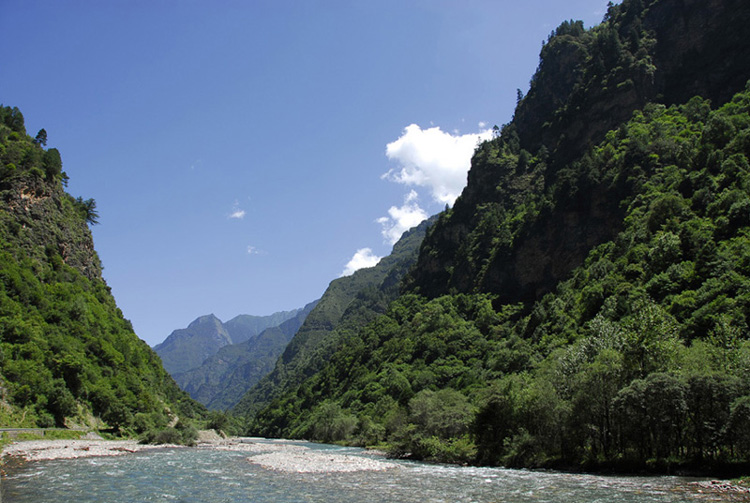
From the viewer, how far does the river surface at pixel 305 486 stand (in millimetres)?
30750

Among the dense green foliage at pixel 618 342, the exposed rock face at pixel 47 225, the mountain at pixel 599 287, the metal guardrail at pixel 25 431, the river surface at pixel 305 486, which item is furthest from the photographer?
the exposed rock face at pixel 47 225

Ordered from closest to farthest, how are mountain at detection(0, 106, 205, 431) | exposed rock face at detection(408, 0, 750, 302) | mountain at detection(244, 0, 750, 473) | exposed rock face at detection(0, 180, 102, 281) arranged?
1. mountain at detection(244, 0, 750, 473)
2. mountain at detection(0, 106, 205, 431)
3. exposed rock face at detection(0, 180, 102, 281)
4. exposed rock face at detection(408, 0, 750, 302)

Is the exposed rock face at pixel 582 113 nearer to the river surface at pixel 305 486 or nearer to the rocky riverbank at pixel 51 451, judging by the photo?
the river surface at pixel 305 486

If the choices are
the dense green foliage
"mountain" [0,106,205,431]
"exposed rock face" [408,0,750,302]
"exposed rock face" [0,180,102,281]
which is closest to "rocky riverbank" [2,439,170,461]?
"mountain" [0,106,205,431]

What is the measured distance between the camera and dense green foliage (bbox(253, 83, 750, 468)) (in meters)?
42.6

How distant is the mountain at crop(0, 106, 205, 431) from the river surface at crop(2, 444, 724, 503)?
32217 mm

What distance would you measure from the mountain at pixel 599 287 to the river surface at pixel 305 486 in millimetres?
7214

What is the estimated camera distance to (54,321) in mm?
88125

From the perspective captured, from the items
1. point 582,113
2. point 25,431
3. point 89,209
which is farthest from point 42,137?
point 582,113

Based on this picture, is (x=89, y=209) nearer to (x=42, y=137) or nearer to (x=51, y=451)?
(x=42, y=137)

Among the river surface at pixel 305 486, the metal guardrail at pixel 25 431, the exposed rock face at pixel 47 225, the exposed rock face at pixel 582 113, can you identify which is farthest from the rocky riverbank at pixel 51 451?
the exposed rock face at pixel 582 113

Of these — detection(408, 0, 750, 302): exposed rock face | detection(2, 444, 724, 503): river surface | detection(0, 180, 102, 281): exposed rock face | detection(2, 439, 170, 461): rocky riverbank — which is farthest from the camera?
detection(408, 0, 750, 302): exposed rock face

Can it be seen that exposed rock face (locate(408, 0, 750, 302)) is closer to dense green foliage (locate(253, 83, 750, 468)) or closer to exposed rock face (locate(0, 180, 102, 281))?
Answer: dense green foliage (locate(253, 83, 750, 468))

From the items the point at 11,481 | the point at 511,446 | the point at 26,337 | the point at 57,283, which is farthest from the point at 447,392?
the point at 57,283
